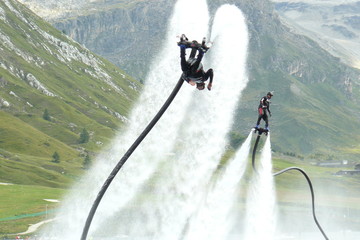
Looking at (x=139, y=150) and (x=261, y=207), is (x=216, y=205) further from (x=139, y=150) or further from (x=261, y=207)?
(x=139, y=150)

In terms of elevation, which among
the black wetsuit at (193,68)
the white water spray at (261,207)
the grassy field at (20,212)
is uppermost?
the grassy field at (20,212)

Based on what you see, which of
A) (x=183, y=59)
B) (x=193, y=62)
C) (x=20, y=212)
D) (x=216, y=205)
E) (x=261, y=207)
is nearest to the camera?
(x=183, y=59)

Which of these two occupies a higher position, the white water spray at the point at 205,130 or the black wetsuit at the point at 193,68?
the white water spray at the point at 205,130

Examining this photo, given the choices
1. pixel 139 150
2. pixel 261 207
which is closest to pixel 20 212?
pixel 261 207

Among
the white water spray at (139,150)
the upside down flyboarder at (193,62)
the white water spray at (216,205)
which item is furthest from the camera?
the white water spray at (216,205)

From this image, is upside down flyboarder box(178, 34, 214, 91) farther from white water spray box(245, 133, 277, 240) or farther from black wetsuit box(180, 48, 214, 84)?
white water spray box(245, 133, 277, 240)

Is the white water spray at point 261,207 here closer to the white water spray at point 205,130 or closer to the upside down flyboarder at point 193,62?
the white water spray at point 205,130

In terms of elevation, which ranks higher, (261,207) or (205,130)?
(205,130)

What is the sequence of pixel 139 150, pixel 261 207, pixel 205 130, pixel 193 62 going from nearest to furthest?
pixel 193 62, pixel 139 150, pixel 205 130, pixel 261 207

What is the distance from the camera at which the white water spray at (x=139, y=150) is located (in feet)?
278

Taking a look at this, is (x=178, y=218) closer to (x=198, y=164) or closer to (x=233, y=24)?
(x=198, y=164)

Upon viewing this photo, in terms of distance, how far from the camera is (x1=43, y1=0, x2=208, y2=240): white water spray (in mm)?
84625

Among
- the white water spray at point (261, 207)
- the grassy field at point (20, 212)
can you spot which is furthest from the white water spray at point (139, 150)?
the grassy field at point (20, 212)

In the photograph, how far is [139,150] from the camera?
297 feet
